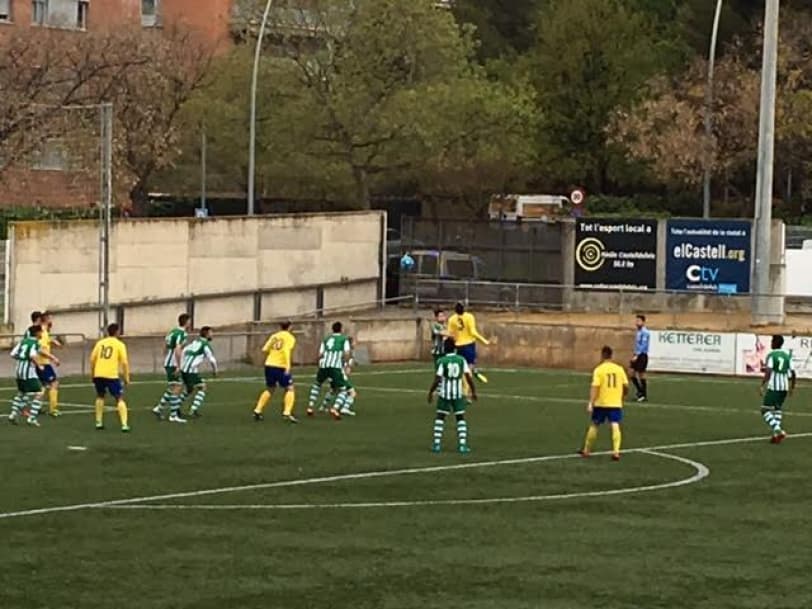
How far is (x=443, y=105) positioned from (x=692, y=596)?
53.9 metres

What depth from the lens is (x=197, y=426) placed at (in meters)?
32.4

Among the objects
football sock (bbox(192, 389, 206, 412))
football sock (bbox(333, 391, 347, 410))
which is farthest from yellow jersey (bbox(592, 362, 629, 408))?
football sock (bbox(192, 389, 206, 412))

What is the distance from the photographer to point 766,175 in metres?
50.6

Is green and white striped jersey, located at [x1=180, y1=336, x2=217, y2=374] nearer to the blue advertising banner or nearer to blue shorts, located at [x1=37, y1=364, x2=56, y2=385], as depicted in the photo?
blue shorts, located at [x1=37, y1=364, x2=56, y2=385]

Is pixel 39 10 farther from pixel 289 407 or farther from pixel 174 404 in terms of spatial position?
pixel 289 407

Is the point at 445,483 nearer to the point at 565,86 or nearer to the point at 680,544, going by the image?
the point at 680,544

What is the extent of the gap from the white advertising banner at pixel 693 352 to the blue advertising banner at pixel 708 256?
8.59 meters

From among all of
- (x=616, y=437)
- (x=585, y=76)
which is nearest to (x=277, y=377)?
(x=616, y=437)

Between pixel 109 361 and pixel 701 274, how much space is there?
2985cm

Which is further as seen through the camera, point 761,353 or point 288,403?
point 761,353

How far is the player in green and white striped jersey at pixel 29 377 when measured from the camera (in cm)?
3173

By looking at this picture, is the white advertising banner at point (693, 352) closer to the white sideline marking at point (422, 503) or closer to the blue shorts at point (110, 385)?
the blue shorts at point (110, 385)

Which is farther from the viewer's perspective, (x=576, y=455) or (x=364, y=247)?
(x=364, y=247)

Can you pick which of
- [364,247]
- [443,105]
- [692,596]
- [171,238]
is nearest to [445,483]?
[692,596]
